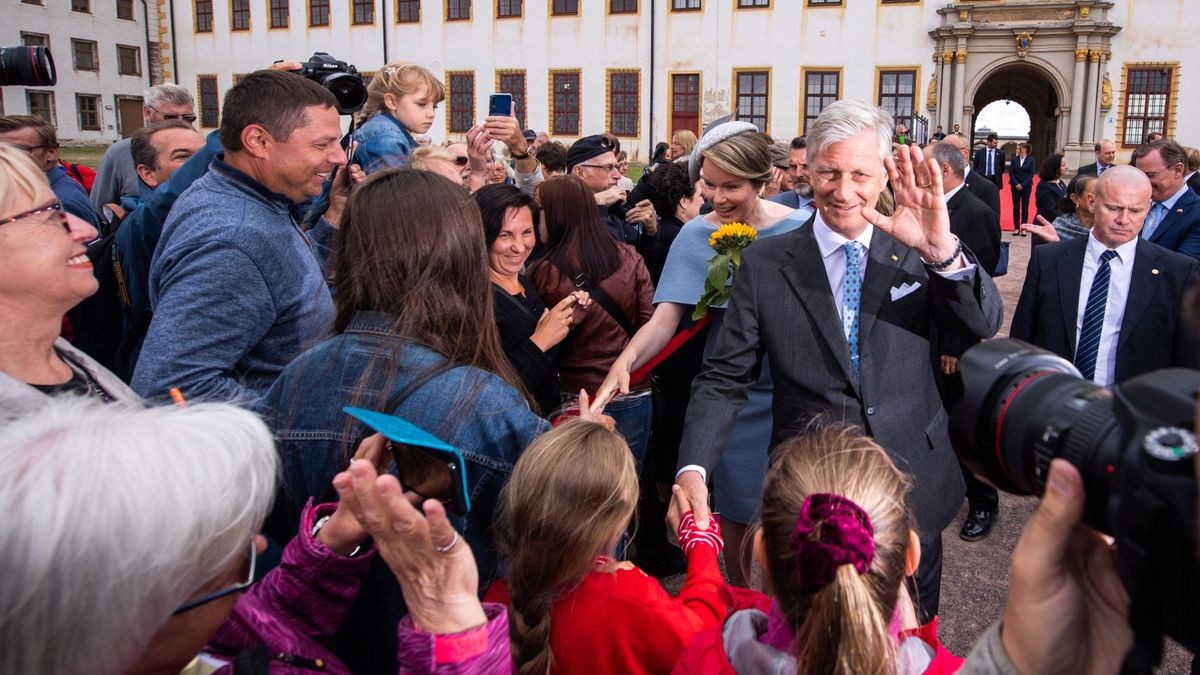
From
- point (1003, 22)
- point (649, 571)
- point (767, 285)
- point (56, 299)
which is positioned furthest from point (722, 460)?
point (1003, 22)

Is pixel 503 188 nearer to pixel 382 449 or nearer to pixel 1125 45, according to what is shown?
pixel 382 449

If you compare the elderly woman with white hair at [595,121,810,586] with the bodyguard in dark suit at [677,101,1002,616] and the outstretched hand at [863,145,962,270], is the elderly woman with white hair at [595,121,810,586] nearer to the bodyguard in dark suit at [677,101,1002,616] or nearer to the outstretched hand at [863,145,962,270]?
the bodyguard in dark suit at [677,101,1002,616]

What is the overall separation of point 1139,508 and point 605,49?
34404mm

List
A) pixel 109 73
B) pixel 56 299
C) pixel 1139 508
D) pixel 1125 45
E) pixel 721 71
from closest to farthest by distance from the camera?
pixel 1139 508 < pixel 56 299 < pixel 1125 45 < pixel 721 71 < pixel 109 73

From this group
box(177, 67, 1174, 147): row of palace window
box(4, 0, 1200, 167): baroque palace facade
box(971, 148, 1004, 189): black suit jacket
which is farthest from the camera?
box(177, 67, 1174, 147): row of palace window

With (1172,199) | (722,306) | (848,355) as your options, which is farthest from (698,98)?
(848,355)

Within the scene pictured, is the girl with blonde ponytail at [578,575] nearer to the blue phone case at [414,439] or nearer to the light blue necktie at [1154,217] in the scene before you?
the blue phone case at [414,439]

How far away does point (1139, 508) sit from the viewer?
0.88 m

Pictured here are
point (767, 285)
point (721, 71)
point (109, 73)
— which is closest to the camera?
point (767, 285)

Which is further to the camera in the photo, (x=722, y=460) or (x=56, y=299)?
(x=722, y=460)

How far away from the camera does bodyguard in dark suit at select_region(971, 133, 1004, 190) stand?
19.8 meters

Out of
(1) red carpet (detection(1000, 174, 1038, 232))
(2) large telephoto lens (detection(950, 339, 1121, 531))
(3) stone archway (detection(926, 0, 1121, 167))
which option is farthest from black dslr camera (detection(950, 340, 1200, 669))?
(3) stone archway (detection(926, 0, 1121, 167))

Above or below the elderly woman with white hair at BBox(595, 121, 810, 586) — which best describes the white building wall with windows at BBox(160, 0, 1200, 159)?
above

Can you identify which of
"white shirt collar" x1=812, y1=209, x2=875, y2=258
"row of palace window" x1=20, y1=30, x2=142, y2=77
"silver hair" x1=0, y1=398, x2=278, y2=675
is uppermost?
"row of palace window" x1=20, y1=30, x2=142, y2=77
